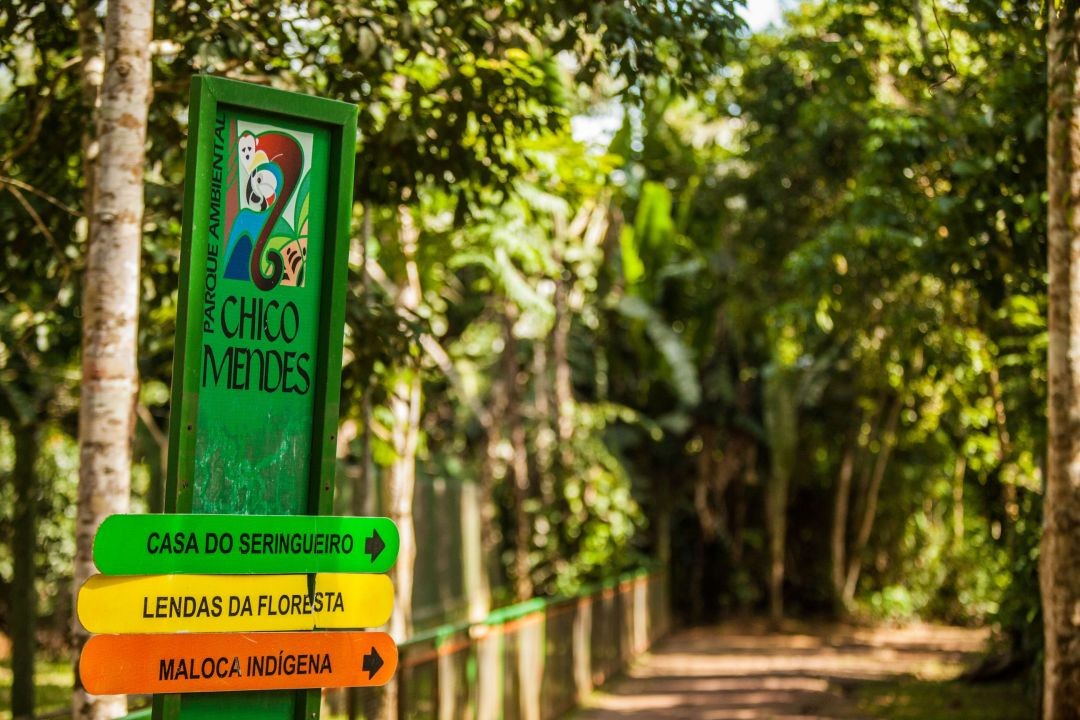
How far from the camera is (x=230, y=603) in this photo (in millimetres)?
3666

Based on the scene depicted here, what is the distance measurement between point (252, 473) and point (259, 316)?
0.48 meters

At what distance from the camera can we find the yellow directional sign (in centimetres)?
348

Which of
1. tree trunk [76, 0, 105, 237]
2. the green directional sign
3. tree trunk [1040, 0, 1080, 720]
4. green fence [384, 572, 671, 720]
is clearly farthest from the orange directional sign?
tree trunk [1040, 0, 1080, 720]

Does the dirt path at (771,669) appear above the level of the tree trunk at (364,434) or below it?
below

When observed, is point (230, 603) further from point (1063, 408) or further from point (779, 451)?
point (779, 451)

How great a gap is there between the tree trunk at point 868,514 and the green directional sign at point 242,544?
18.2 metres

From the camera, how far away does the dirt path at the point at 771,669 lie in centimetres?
1394

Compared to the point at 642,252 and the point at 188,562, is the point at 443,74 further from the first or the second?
the point at 642,252

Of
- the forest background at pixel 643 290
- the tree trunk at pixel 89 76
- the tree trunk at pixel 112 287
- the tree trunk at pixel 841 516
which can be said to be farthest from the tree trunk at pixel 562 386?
the tree trunk at pixel 112 287

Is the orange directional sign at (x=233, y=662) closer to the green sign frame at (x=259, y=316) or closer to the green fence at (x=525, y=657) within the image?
the green sign frame at (x=259, y=316)

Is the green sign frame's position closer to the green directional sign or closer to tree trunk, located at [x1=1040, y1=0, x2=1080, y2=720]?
the green directional sign

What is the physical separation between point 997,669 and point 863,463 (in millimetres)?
10103

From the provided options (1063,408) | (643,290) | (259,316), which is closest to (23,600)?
(259,316)

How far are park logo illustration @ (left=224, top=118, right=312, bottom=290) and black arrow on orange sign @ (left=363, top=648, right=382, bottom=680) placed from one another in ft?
3.81
